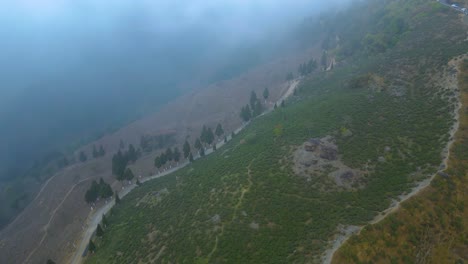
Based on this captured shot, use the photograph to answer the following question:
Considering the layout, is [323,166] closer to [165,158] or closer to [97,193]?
[165,158]

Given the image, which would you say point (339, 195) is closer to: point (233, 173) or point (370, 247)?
point (370, 247)

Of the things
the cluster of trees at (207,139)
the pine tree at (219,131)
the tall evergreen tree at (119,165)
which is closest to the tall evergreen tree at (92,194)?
the tall evergreen tree at (119,165)

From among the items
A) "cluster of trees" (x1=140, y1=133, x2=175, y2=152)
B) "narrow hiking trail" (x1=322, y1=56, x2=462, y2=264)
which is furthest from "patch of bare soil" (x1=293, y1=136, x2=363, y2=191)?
"cluster of trees" (x1=140, y1=133, x2=175, y2=152)

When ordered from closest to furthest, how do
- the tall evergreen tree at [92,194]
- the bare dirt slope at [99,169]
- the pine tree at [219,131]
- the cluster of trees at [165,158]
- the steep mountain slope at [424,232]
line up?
the steep mountain slope at [424,232] → the bare dirt slope at [99,169] → the tall evergreen tree at [92,194] → the cluster of trees at [165,158] → the pine tree at [219,131]

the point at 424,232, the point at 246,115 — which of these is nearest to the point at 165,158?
the point at 246,115

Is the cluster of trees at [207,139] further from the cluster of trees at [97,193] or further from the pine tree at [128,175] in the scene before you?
the cluster of trees at [97,193]

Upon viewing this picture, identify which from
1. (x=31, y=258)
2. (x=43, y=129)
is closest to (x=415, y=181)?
(x=31, y=258)

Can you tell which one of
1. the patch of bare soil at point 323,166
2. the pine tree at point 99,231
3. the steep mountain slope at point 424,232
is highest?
the patch of bare soil at point 323,166
